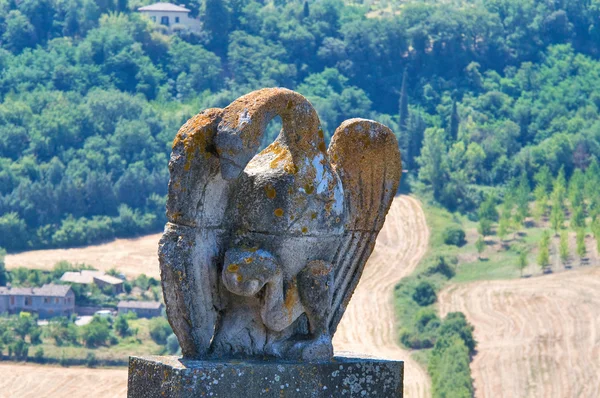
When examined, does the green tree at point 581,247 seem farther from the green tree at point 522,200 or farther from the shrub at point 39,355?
the shrub at point 39,355

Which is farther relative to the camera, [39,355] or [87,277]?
[87,277]

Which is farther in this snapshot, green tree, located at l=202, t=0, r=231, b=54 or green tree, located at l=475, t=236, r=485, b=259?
green tree, located at l=202, t=0, r=231, b=54

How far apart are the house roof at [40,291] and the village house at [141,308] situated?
2.88m

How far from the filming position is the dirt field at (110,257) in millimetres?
103375

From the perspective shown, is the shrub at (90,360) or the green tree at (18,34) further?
the green tree at (18,34)

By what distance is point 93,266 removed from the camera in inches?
4097

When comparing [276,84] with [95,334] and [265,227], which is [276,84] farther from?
[265,227]

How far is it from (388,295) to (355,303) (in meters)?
1.62

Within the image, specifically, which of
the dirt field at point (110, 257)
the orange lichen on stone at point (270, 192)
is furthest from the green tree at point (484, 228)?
the orange lichen on stone at point (270, 192)

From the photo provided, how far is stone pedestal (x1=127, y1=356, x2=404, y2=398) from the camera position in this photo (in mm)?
13680

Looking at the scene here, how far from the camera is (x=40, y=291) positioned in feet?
318

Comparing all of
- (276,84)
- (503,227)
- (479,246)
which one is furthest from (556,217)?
(276,84)

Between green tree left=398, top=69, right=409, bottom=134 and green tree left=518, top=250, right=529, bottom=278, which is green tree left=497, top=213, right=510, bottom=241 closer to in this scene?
green tree left=518, top=250, right=529, bottom=278

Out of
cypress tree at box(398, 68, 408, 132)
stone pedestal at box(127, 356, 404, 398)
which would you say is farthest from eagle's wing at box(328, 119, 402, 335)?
cypress tree at box(398, 68, 408, 132)
